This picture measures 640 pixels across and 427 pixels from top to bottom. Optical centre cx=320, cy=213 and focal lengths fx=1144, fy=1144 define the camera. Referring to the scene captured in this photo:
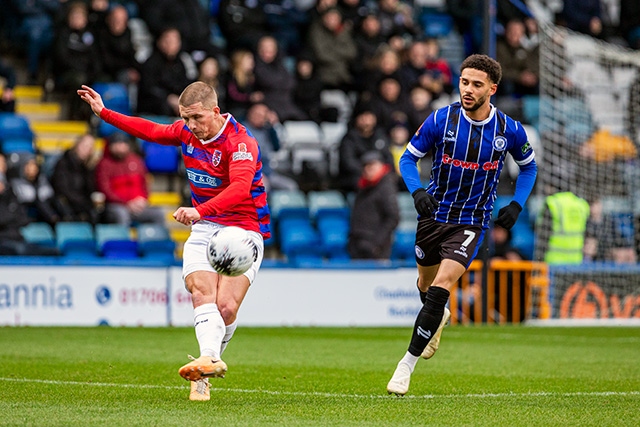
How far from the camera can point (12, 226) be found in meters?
15.4

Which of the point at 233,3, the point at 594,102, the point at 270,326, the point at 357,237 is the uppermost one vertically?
the point at 233,3

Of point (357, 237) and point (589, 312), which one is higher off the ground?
point (357, 237)

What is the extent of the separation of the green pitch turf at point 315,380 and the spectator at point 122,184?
9.43 ft

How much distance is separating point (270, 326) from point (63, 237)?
316cm

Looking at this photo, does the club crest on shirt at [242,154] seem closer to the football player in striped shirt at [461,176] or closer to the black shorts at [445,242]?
the football player in striped shirt at [461,176]

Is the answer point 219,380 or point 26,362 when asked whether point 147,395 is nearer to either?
point 219,380

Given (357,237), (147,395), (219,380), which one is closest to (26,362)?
(219,380)

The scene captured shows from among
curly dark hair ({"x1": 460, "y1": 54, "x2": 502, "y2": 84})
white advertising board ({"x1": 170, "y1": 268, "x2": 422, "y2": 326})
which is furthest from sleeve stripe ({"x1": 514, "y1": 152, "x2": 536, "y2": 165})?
white advertising board ({"x1": 170, "y1": 268, "x2": 422, "y2": 326})

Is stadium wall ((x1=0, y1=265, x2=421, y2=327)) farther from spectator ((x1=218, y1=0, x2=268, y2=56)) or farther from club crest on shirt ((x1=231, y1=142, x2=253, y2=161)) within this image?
club crest on shirt ((x1=231, y1=142, x2=253, y2=161))

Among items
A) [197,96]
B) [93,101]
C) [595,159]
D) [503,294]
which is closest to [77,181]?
[503,294]

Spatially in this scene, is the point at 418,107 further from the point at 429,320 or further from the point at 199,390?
the point at 199,390

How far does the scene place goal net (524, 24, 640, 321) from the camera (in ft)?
58.7

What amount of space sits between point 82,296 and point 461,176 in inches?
305

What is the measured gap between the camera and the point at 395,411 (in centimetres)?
698
